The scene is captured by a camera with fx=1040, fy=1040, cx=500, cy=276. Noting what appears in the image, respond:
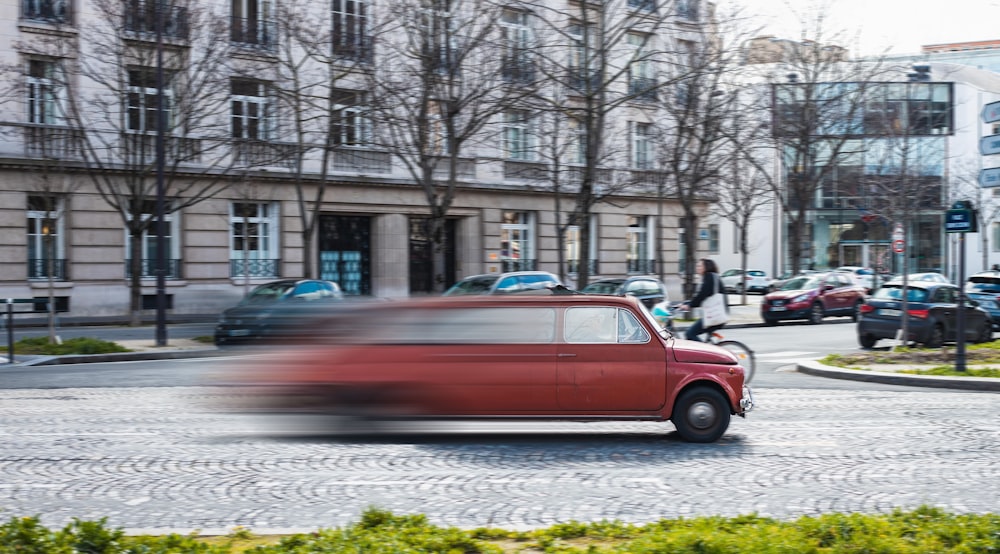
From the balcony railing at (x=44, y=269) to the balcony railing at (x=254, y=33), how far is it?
9253 mm

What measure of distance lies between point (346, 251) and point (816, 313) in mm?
17190

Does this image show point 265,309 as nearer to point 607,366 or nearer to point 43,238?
point 43,238

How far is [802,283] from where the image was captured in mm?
36438

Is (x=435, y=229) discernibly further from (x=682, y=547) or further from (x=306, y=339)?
(x=682, y=547)

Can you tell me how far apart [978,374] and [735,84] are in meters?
20.1

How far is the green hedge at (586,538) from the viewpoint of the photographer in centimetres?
574

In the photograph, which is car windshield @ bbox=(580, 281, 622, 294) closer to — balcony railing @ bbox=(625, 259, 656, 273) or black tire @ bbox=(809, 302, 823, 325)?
black tire @ bbox=(809, 302, 823, 325)

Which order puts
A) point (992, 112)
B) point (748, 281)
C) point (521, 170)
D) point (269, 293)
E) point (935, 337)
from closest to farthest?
point (992, 112), point (935, 337), point (269, 293), point (521, 170), point (748, 281)

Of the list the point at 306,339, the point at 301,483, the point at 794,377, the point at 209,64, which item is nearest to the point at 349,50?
the point at 209,64

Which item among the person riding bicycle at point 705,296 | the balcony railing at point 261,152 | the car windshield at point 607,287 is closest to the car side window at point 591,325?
the person riding bicycle at point 705,296

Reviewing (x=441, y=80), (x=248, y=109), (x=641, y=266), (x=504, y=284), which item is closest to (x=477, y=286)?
(x=504, y=284)

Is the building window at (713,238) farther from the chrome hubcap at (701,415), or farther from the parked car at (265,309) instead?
the chrome hubcap at (701,415)

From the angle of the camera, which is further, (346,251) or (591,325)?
(346,251)

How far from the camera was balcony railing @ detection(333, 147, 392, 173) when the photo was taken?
37.5 metres
